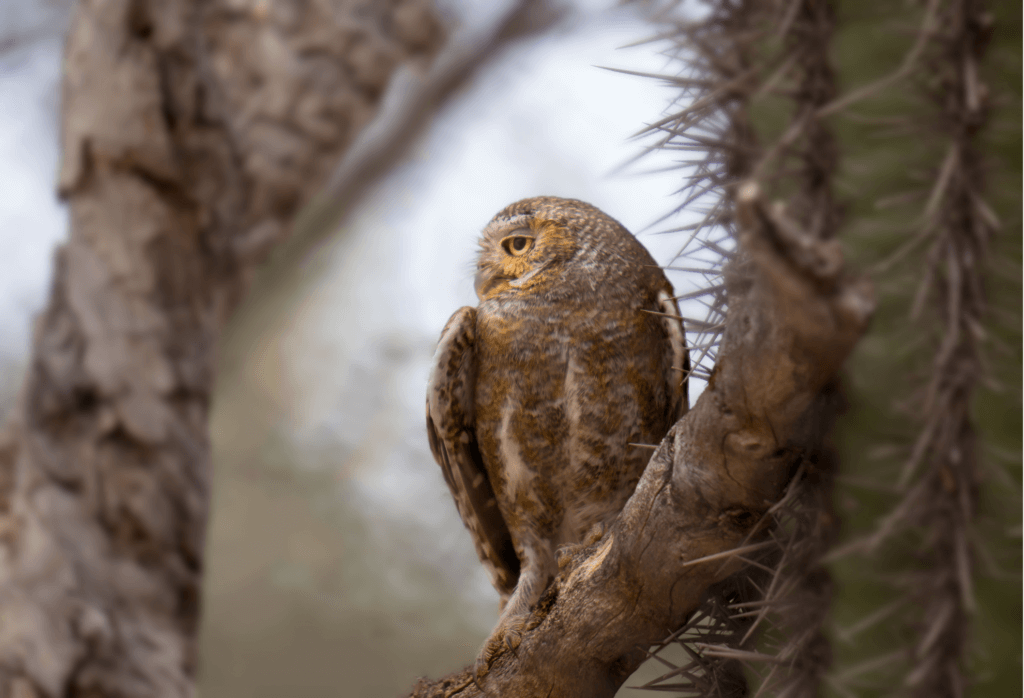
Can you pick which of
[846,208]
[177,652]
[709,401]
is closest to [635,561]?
[709,401]

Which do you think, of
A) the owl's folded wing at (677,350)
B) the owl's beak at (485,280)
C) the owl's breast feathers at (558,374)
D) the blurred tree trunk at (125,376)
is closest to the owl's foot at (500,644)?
the owl's breast feathers at (558,374)

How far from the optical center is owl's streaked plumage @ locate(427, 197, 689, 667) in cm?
104

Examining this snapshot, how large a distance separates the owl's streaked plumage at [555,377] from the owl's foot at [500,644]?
22 millimetres

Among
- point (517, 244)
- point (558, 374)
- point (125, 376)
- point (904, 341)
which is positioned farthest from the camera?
point (125, 376)

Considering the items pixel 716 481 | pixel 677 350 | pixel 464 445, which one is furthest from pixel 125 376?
pixel 716 481

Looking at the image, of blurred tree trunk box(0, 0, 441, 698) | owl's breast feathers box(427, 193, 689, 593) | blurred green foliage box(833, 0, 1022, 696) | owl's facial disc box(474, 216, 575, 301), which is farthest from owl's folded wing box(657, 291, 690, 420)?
blurred tree trunk box(0, 0, 441, 698)

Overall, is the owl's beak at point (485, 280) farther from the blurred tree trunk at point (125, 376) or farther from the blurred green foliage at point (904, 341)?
the blurred tree trunk at point (125, 376)

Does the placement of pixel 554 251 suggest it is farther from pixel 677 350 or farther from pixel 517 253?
pixel 677 350

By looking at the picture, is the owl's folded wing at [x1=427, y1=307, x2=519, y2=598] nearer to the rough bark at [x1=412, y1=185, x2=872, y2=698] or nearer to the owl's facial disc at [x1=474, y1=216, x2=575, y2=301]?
the owl's facial disc at [x1=474, y1=216, x2=575, y2=301]

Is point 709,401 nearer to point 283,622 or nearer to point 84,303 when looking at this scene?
point 84,303

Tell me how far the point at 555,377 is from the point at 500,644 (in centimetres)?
33

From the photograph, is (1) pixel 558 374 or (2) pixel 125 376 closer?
(1) pixel 558 374

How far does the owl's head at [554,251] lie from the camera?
107 cm

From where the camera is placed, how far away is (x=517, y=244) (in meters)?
1.14
